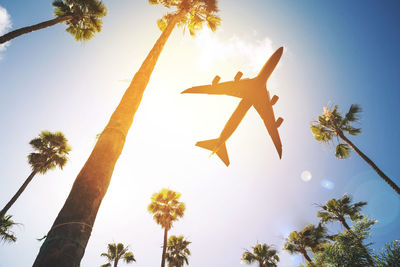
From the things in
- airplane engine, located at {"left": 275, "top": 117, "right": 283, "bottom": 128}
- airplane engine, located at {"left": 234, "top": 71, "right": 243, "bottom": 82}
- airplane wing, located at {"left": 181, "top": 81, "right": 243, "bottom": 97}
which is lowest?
airplane engine, located at {"left": 275, "top": 117, "right": 283, "bottom": 128}

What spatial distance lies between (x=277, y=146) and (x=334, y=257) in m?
5.65

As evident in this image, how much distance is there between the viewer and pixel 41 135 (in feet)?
50.6

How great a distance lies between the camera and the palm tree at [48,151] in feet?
48.4

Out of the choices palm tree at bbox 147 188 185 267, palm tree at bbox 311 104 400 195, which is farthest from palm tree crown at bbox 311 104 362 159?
palm tree at bbox 147 188 185 267

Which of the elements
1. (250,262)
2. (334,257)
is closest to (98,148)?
(334,257)

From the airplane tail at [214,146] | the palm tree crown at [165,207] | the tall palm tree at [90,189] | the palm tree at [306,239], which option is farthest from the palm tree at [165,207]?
the tall palm tree at [90,189]

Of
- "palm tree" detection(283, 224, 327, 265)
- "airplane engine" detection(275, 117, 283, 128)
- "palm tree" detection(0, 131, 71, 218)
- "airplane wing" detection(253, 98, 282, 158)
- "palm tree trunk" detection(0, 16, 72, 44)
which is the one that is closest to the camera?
"palm tree trunk" detection(0, 16, 72, 44)

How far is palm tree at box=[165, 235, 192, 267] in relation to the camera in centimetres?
1760

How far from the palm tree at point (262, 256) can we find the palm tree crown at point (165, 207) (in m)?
9.32

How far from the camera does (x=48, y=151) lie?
1534cm

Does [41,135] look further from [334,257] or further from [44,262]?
[334,257]

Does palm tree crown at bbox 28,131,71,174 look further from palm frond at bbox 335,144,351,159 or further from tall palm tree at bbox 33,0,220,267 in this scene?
palm frond at bbox 335,144,351,159

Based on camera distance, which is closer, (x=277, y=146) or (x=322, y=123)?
(x=277, y=146)

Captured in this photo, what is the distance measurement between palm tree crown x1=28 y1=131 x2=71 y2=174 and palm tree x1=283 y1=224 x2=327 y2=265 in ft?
74.6
